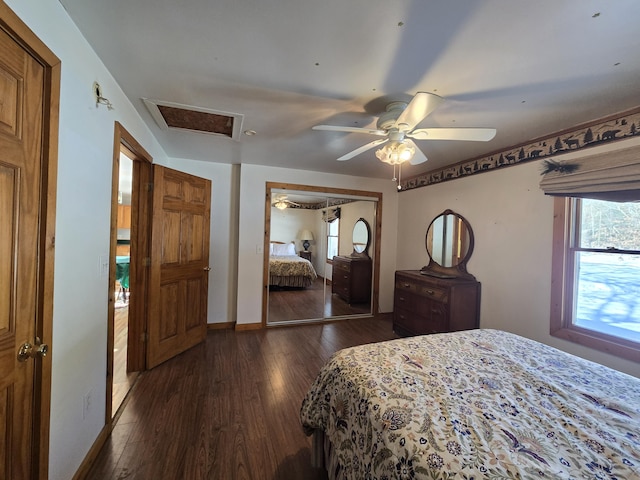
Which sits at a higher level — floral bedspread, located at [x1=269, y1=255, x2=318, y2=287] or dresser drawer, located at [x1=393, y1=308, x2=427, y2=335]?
floral bedspread, located at [x1=269, y1=255, x2=318, y2=287]

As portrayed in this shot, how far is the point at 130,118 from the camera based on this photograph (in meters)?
1.98

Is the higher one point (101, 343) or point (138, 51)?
point (138, 51)

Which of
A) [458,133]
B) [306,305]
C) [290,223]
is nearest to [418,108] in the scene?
[458,133]

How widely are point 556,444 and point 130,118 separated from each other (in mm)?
3058

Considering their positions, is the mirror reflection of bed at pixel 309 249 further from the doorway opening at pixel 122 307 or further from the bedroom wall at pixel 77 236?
the bedroom wall at pixel 77 236

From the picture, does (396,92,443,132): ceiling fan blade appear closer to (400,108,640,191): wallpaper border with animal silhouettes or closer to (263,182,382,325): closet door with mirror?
(400,108,640,191): wallpaper border with animal silhouettes

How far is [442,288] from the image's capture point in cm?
292

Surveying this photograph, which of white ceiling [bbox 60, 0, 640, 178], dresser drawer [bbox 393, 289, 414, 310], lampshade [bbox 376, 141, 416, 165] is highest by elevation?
white ceiling [bbox 60, 0, 640, 178]

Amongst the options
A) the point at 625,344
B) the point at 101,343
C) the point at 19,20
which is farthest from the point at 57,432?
the point at 625,344

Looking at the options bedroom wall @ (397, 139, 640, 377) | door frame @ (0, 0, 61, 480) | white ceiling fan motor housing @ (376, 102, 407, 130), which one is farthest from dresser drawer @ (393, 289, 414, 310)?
door frame @ (0, 0, 61, 480)

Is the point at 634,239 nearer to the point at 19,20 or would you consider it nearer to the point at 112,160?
the point at 19,20

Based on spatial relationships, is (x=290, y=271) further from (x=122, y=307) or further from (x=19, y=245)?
(x=19, y=245)

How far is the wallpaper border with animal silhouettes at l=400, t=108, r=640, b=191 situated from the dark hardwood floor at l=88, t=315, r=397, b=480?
2.77 metres

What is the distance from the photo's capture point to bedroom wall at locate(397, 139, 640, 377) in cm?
235
